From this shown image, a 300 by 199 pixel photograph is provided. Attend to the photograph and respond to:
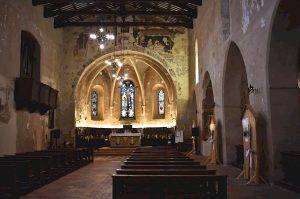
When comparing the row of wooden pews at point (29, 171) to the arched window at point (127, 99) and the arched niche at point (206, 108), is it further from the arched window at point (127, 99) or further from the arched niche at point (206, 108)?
the arched window at point (127, 99)

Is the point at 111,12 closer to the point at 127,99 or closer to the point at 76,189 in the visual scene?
the point at 127,99

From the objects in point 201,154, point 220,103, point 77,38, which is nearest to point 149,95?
point 77,38

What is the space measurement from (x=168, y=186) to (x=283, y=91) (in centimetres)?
449

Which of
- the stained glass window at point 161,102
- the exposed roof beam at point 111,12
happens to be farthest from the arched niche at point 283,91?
the stained glass window at point 161,102

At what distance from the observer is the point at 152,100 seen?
91.4 feet

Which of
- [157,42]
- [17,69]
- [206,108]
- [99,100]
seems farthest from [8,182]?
[99,100]

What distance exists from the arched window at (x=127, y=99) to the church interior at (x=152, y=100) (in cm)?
8

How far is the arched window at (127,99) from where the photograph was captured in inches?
1107

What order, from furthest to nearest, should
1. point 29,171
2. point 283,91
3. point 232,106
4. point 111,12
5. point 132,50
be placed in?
point 132,50 → point 111,12 → point 232,106 → point 29,171 → point 283,91

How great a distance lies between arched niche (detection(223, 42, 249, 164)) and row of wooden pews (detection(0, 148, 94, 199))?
19.1 ft

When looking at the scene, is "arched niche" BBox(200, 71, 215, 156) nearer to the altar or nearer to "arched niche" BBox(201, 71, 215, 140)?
"arched niche" BBox(201, 71, 215, 140)

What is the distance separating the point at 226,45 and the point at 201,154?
7757mm

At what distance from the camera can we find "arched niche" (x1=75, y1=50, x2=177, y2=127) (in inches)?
923

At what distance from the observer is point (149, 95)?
27953 millimetres
